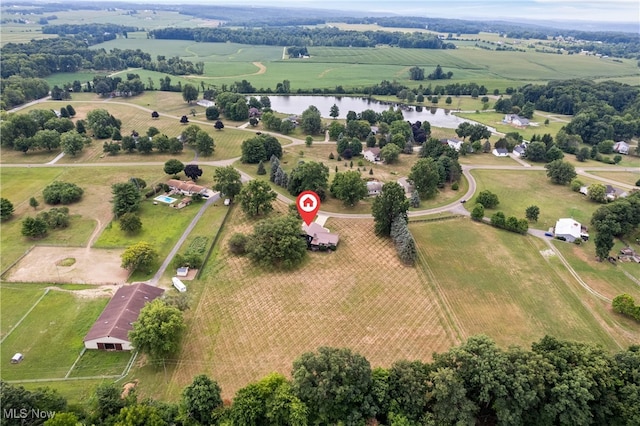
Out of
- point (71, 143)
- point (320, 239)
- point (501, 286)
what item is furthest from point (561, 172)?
point (71, 143)

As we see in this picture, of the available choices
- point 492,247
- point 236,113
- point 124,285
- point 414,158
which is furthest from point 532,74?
point 124,285

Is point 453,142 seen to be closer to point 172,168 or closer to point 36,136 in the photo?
point 172,168

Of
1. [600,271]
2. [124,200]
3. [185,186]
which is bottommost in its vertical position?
[185,186]

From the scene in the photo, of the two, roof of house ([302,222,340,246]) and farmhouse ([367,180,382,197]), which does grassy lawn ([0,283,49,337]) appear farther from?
farmhouse ([367,180,382,197])

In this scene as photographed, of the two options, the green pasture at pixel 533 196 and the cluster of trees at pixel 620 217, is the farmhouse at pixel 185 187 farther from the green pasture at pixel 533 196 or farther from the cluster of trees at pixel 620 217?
the cluster of trees at pixel 620 217

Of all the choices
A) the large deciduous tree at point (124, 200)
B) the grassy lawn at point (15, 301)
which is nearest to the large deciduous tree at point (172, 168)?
the large deciduous tree at point (124, 200)

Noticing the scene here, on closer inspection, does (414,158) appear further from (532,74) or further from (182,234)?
(532,74)
